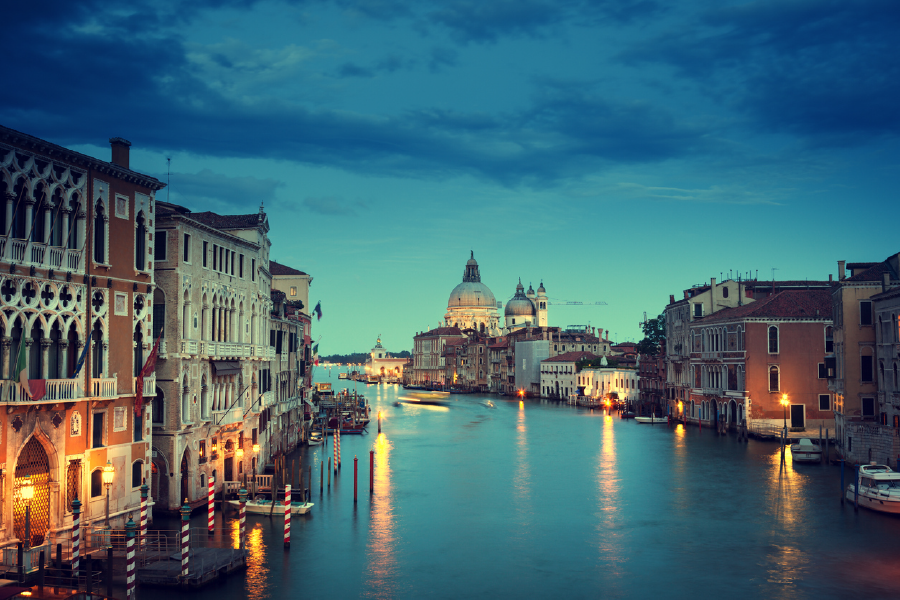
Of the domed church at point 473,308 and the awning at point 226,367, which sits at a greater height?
the domed church at point 473,308

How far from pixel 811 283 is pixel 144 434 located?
50.0m

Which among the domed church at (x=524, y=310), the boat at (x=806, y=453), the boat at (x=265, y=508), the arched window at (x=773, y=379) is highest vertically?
the domed church at (x=524, y=310)

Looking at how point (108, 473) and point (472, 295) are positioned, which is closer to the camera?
point (108, 473)

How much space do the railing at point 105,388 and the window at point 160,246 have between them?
4635mm

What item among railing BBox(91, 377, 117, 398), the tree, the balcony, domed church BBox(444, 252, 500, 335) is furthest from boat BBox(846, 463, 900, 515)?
domed church BBox(444, 252, 500, 335)

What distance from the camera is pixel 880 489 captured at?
85.9 feet

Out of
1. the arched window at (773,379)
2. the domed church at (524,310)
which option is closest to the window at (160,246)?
the arched window at (773,379)

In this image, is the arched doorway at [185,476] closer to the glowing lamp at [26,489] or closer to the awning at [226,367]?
the awning at [226,367]

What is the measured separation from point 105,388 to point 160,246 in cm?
537

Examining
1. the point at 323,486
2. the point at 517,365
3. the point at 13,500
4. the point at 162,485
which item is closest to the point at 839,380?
the point at 323,486

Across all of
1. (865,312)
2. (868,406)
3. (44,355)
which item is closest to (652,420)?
(868,406)

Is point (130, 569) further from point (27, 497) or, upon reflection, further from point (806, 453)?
point (806, 453)

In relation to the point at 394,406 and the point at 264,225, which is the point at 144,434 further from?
the point at 394,406

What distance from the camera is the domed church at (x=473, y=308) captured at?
573 feet
